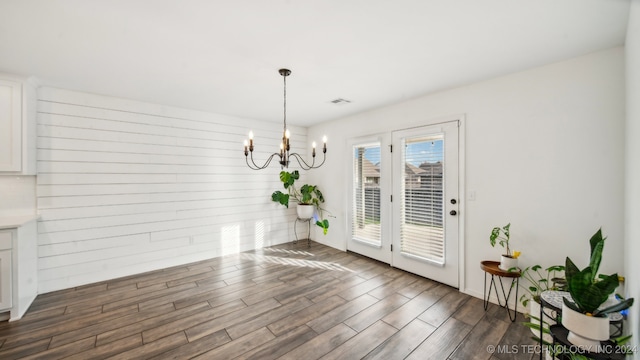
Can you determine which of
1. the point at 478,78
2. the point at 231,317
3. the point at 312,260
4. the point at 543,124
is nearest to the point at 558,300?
the point at 543,124

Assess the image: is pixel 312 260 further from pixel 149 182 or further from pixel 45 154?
pixel 45 154

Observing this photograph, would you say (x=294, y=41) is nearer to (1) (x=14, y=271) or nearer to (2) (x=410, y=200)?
(2) (x=410, y=200)

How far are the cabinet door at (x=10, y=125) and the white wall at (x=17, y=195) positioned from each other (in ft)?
1.12

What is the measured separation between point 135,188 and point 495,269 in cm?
473

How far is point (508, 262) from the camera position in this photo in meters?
2.55

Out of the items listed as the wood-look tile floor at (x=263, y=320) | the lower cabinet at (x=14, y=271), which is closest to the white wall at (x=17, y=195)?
the lower cabinet at (x=14, y=271)

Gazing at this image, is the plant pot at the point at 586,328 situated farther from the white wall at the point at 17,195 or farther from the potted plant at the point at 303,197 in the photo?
the white wall at the point at 17,195

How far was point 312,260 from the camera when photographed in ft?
14.0

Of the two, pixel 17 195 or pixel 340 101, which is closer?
pixel 17 195

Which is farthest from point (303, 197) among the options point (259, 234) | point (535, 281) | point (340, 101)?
point (535, 281)

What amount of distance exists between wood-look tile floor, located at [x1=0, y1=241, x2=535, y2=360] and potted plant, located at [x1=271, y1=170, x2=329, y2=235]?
5.01 feet

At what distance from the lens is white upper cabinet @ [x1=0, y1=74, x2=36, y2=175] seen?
2.70 m

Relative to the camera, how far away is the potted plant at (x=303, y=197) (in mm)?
4988

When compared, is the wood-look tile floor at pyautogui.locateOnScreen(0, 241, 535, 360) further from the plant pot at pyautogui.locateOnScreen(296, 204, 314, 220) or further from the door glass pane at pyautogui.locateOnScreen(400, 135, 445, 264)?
the plant pot at pyautogui.locateOnScreen(296, 204, 314, 220)
